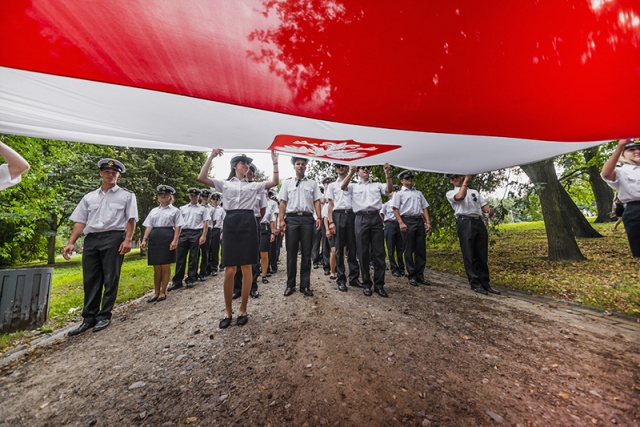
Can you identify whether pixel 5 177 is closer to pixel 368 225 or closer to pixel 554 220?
pixel 368 225

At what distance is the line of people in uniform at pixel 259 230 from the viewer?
336cm

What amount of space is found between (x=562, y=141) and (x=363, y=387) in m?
2.97

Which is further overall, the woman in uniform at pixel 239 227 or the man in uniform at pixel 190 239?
the man in uniform at pixel 190 239

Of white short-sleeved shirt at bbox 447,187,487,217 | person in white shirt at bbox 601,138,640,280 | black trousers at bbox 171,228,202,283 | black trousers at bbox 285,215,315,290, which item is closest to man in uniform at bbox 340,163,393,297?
black trousers at bbox 285,215,315,290

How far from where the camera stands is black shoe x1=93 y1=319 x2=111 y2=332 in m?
3.36

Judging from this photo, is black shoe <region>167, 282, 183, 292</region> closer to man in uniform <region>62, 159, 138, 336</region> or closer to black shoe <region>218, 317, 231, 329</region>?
man in uniform <region>62, 159, 138, 336</region>

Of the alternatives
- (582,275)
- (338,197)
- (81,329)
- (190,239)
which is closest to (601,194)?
(582,275)

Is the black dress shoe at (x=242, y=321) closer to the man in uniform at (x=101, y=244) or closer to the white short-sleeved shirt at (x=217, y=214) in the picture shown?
the man in uniform at (x=101, y=244)

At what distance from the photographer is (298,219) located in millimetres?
4586

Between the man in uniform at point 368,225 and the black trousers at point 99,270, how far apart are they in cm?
374

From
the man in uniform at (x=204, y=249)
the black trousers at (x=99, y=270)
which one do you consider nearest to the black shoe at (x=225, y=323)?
the black trousers at (x=99, y=270)

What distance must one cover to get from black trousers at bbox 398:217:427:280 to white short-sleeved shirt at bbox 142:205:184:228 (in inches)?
194

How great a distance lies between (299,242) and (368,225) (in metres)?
1.33

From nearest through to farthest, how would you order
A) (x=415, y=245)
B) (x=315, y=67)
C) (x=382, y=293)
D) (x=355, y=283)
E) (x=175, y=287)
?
(x=315, y=67) < (x=382, y=293) < (x=355, y=283) < (x=415, y=245) < (x=175, y=287)
